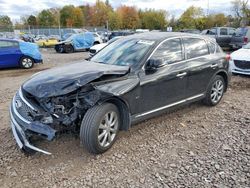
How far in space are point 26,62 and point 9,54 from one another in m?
0.84

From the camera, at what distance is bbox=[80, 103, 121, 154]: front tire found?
11.5ft

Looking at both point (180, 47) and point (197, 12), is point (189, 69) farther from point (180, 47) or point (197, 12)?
point (197, 12)

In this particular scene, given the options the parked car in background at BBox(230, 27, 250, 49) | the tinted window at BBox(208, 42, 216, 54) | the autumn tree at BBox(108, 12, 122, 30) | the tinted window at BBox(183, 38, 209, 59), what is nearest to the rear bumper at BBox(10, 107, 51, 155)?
the tinted window at BBox(183, 38, 209, 59)

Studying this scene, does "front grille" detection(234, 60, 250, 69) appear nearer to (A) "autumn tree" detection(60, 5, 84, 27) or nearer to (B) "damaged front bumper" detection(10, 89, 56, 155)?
(B) "damaged front bumper" detection(10, 89, 56, 155)

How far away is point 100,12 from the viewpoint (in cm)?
7069

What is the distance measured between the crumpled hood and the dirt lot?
0.96 meters

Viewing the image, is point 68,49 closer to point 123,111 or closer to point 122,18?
point 123,111

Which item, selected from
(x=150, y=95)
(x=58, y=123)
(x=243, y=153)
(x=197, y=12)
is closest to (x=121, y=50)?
(x=150, y=95)

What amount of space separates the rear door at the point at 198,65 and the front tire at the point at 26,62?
919cm

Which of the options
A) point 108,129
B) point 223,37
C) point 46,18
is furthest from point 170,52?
point 46,18

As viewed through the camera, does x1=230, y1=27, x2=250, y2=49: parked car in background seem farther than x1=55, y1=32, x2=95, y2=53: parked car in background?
No

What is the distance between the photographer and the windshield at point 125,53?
174 inches

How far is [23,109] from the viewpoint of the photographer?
374cm

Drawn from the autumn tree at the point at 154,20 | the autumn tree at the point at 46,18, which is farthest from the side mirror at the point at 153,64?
the autumn tree at the point at 46,18
